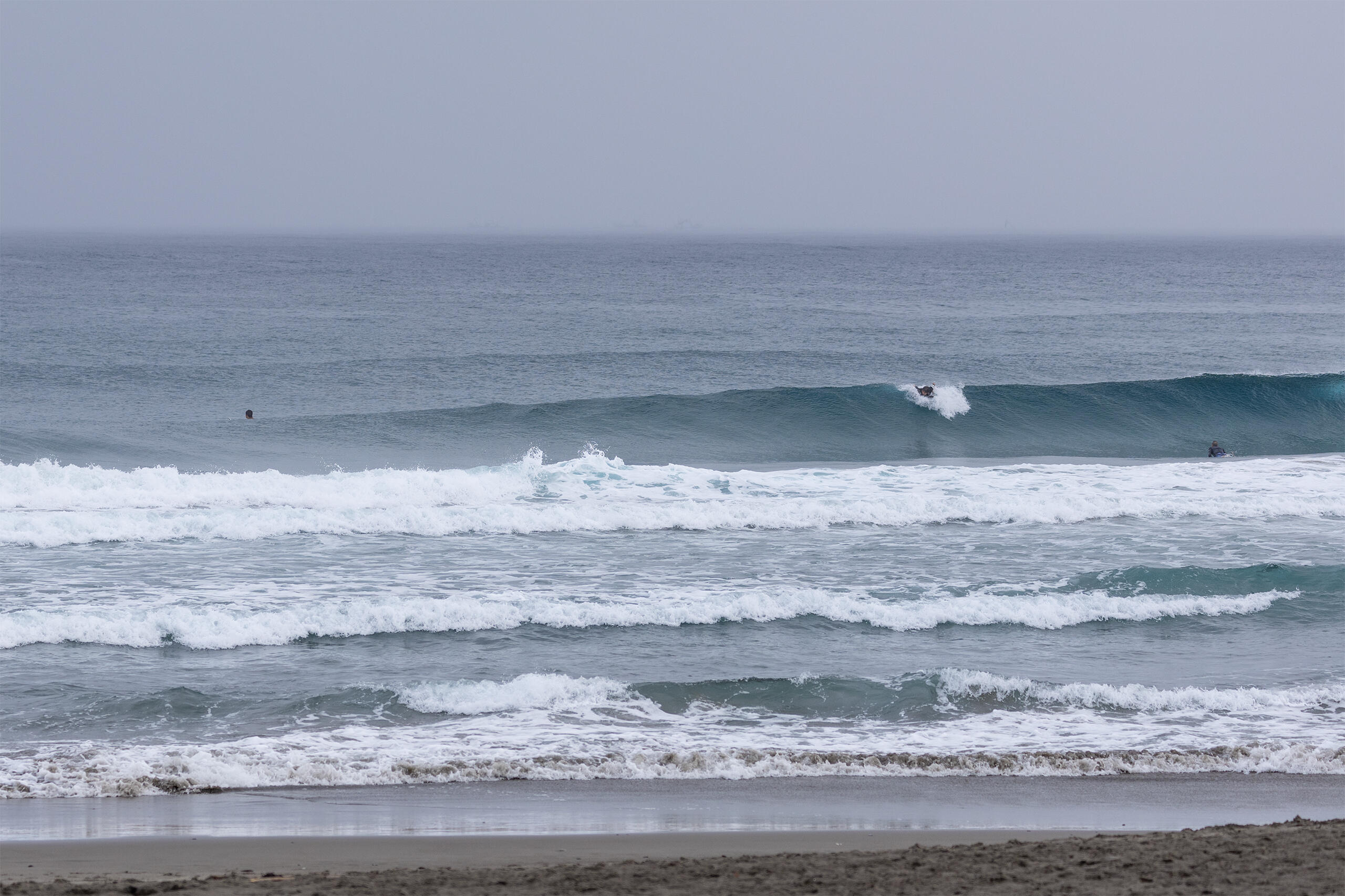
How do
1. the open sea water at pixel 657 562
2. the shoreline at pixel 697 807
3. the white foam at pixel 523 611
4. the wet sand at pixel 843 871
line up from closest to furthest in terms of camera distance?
1. the wet sand at pixel 843 871
2. the shoreline at pixel 697 807
3. the open sea water at pixel 657 562
4. the white foam at pixel 523 611

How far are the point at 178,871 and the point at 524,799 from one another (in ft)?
8.33

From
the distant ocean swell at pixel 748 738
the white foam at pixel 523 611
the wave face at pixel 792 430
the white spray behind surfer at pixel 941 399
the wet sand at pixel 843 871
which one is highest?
the white spray behind surfer at pixel 941 399

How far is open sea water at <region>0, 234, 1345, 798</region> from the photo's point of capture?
33.2 feet

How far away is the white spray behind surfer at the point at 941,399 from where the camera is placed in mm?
31438

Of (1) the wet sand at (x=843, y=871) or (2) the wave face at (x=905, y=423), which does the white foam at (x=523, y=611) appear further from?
(2) the wave face at (x=905, y=423)

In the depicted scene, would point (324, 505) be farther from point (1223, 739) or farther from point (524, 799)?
point (1223, 739)

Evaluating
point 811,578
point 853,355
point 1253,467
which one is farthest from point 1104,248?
point 811,578

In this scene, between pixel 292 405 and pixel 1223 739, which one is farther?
pixel 292 405

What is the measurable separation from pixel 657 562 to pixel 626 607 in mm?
2501

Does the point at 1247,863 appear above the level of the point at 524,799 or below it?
above

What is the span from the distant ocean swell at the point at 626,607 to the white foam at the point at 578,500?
3630mm

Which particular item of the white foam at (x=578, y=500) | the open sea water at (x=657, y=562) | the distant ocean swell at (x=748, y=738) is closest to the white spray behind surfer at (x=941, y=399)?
the open sea water at (x=657, y=562)

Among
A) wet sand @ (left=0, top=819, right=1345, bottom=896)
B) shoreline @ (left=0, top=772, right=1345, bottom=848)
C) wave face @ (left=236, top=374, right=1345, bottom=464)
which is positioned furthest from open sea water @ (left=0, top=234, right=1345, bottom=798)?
wet sand @ (left=0, top=819, right=1345, bottom=896)

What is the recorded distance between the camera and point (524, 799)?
871 cm
